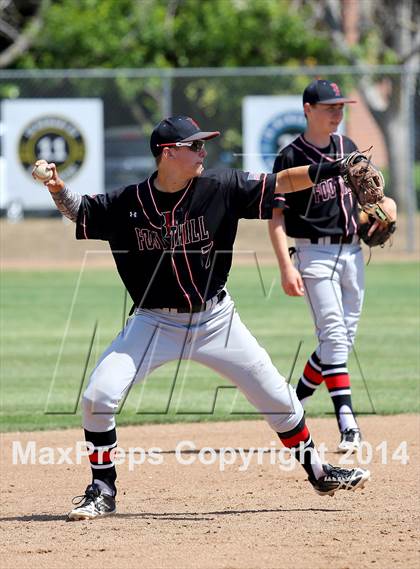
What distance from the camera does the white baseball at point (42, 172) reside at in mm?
5312

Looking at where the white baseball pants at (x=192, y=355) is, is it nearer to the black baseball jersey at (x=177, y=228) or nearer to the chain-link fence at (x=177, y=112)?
the black baseball jersey at (x=177, y=228)

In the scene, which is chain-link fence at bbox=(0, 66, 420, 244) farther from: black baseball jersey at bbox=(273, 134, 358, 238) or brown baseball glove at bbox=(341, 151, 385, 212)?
brown baseball glove at bbox=(341, 151, 385, 212)

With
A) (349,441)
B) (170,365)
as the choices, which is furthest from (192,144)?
(170,365)

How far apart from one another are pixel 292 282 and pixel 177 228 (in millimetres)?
1435

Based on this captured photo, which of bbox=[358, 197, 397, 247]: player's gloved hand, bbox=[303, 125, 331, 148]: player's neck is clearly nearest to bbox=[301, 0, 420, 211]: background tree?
bbox=[358, 197, 397, 247]: player's gloved hand

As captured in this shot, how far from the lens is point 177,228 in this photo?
5426 millimetres

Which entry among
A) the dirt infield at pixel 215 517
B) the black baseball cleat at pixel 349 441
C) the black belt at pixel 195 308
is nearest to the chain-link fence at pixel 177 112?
the black baseball cleat at pixel 349 441

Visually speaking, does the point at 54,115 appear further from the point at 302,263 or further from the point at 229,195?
the point at 229,195

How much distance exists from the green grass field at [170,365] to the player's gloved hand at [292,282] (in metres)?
1.85

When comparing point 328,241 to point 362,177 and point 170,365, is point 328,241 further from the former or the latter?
point 170,365

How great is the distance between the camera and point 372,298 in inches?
583

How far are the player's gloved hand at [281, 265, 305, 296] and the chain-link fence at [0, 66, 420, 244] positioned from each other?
11.4 m

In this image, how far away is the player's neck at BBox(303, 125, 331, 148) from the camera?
714 centimetres

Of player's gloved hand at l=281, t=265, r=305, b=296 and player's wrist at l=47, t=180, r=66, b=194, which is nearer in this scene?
player's wrist at l=47, t=180, r=66, b=194
